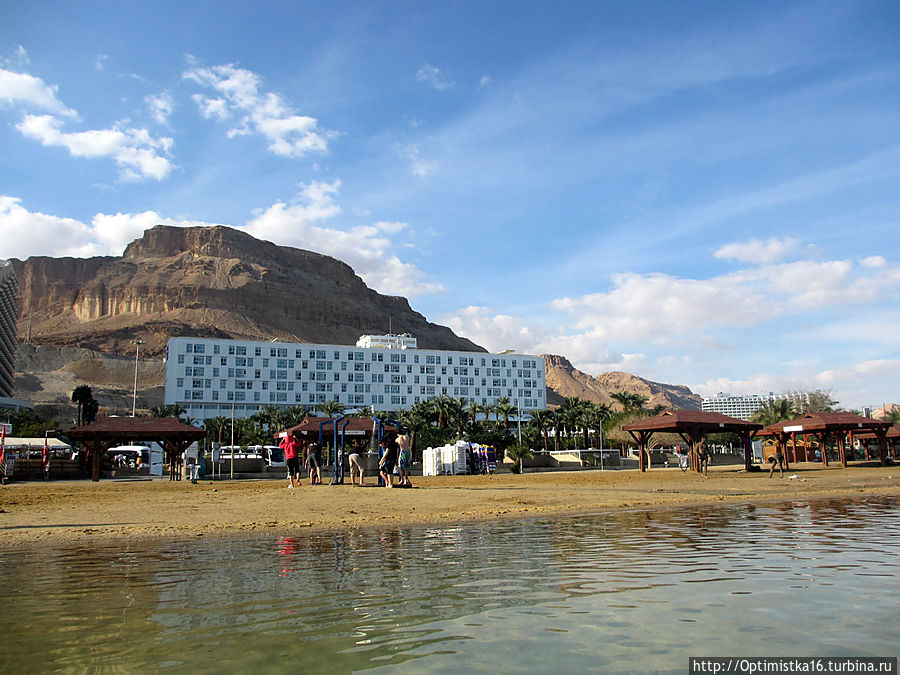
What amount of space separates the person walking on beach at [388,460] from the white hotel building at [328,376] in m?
105

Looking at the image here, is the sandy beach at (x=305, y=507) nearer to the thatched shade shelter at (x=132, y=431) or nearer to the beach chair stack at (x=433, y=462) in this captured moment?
the thatched shade shelter at (x=132, y=431)

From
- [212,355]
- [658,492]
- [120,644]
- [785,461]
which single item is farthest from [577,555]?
[212,355]

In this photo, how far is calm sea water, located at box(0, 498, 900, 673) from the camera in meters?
4.38

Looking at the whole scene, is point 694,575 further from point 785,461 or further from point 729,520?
point 785,461

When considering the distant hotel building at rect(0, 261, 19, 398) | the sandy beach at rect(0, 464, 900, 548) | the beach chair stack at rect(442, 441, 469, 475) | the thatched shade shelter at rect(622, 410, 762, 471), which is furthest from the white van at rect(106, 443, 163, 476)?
the distant hotel building at rect(0, 261, 19, 398)

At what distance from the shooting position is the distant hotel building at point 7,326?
133 meters

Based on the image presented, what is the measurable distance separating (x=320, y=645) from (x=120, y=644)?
4.68 ft

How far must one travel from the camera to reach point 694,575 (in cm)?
684

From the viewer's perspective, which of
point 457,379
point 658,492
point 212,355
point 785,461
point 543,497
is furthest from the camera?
point 457,379

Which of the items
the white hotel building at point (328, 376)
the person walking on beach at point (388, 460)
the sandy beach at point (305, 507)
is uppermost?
the white hotel building at point (328, 376)

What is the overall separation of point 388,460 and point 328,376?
376 feet

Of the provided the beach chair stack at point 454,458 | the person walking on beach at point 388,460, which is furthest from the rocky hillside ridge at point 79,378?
the person walking on beach at point 388,460

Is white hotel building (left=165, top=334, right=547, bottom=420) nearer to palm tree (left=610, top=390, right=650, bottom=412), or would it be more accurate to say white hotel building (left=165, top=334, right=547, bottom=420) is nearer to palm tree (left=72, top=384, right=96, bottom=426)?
palm tree (left=72, top=384, right=96, bottom=426)

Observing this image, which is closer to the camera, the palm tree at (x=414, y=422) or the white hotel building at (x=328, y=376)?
the palm tree at (x=414, y=422)
